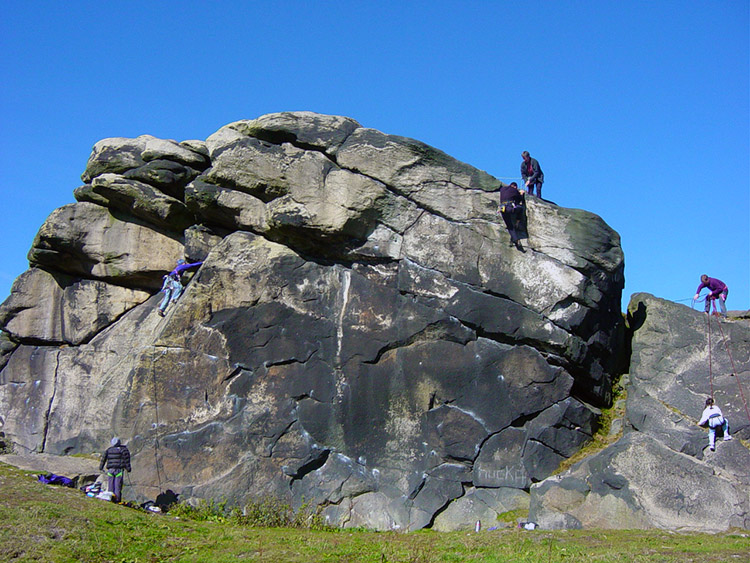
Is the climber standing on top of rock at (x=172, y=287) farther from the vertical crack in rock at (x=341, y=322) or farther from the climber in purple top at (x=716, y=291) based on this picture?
the climber in purple top at (x=716, y=291)

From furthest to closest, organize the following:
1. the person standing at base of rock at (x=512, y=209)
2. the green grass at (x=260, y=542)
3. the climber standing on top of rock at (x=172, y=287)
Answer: the climber standing on top of rock at (x=172, y=287) → the person standing at base of rock at (x=512, y=209) → the green grass at (x=260, y=542)

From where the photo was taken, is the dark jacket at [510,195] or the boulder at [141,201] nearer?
the dark jacket at [510,195]

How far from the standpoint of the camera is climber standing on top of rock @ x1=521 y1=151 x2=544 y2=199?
19.5 m

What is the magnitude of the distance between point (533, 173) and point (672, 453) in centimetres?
784

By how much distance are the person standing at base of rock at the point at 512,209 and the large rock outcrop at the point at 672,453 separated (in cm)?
412

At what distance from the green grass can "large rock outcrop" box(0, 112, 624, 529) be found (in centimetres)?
194

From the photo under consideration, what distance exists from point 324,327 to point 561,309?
19.1ft

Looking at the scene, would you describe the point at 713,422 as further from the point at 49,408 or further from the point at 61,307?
the point at 61,307

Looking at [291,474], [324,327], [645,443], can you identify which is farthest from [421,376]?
[645,443]

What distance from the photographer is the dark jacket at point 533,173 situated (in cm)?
1947

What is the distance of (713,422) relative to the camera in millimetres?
15953

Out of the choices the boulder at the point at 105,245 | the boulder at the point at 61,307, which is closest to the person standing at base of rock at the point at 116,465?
the boulder at the point at 61,307

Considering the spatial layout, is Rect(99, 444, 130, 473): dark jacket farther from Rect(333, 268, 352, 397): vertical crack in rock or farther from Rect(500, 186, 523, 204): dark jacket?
Rect(500, 186, 523, 204): dark jacket

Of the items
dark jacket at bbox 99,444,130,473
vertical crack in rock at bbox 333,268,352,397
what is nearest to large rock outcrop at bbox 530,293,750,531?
vertical crack in rock at bbox 333,268,352,397
